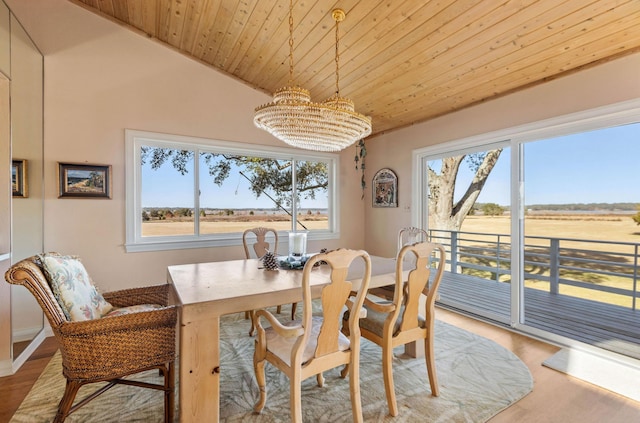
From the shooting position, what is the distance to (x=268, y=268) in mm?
2260

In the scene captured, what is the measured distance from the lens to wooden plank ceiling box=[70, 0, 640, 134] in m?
2.12

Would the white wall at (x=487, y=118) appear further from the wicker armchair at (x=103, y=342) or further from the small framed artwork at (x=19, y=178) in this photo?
the small framed artwork at (x=19, y=178)

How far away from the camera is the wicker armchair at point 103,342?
1418mm

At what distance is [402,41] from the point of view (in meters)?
2.56

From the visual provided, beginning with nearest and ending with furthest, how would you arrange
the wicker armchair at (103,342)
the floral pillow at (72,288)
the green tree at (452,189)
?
the wicker armchair at (103,342)
the floral pillow at (72,288)
the green tree at (452,189)

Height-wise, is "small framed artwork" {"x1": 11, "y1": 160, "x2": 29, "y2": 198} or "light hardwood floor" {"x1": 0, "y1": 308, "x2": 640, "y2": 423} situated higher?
"small framed artwork" {"x1": 11, "y1": 160, "x2": 29, "y2": 198}

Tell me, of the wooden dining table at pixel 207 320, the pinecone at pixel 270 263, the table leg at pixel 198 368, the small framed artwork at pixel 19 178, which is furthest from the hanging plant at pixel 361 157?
the small framed artwork at pixel 19 178

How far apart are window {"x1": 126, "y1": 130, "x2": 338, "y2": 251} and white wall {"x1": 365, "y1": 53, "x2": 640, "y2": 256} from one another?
0.72m

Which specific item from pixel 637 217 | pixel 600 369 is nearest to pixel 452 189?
pixel 637 217

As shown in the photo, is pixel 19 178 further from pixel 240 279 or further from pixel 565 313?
pixel 565 313

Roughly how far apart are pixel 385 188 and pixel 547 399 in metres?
3.05

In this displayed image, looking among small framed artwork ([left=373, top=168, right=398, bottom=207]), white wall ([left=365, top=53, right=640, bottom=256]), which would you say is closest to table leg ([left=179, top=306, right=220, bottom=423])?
white wall ([left=365, top=53, right=640, bottom=256])

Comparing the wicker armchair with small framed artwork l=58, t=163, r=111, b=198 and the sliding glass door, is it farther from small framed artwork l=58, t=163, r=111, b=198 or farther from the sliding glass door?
the sliding glass door

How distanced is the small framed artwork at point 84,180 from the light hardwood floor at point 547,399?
1487 mm
